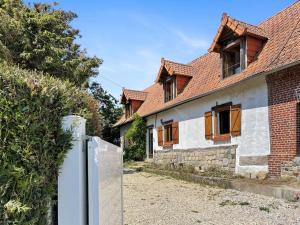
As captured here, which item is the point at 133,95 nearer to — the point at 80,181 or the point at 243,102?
the point at 243,102

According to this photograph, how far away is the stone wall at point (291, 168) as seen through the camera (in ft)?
32.0

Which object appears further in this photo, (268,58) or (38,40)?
(38,40)

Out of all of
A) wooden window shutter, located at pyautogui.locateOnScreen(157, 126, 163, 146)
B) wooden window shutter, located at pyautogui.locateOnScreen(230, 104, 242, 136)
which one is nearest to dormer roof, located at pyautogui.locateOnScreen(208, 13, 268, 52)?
wooden window shutter, located at pyautogui.locateOnScreen(230, 104, 242, 136)

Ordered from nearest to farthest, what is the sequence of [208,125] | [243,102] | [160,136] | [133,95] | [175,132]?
[243,102], [208,125], [175,132], [160,136], [133,95]

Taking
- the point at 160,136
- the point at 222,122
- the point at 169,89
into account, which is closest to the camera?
the point at 222,122

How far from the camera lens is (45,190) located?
72.3 inches

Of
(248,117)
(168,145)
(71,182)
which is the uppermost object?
(248,117)

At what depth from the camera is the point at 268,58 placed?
11500 mm

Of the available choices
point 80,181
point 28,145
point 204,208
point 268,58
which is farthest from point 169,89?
point 28,145

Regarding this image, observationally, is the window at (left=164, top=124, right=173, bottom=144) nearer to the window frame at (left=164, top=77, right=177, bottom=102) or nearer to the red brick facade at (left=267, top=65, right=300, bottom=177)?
the window frame at (left=164, top=77, right=177, bottom=102)

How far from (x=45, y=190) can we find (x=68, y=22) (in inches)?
694

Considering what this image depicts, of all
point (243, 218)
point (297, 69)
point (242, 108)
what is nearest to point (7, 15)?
point (242, 108)

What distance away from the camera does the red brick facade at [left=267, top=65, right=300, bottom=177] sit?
10.1m

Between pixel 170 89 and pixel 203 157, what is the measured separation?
5573mm
